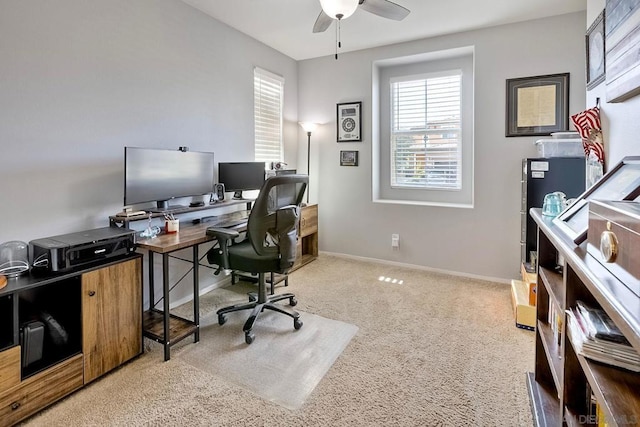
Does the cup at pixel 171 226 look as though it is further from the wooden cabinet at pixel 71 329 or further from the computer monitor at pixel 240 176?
the computer monitor at pixel 240 176

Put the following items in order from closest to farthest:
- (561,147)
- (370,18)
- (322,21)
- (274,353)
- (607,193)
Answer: (607,193) → (274,353) → (322,21) → (561,147) → (370,18)

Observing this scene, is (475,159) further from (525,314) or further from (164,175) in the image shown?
(164,175)

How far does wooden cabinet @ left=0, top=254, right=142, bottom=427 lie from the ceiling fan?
195cm

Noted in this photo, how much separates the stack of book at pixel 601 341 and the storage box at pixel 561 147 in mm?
2367

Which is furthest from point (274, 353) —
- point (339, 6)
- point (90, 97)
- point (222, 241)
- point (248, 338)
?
point (339, 6)

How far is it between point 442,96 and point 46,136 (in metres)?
Answer: 3.80

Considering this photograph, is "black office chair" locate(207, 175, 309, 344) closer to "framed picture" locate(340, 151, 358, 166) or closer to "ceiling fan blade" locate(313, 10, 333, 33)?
"ceiling fan blade" locate(313, 10, 333, 33)

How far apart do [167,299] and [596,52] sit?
9.72 feet

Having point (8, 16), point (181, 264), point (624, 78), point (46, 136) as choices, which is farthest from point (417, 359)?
point (8, 16)

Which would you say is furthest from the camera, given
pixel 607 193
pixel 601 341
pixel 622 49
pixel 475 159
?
pixel 475 159

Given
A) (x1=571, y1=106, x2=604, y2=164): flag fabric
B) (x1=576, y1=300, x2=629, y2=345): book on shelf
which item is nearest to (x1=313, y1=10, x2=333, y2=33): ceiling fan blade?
(x1=571, y1=106, x2=604, y2=164): flag fabric

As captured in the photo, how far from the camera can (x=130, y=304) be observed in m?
2.13

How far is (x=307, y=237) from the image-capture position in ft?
14.7

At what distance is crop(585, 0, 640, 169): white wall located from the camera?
1.44 m
